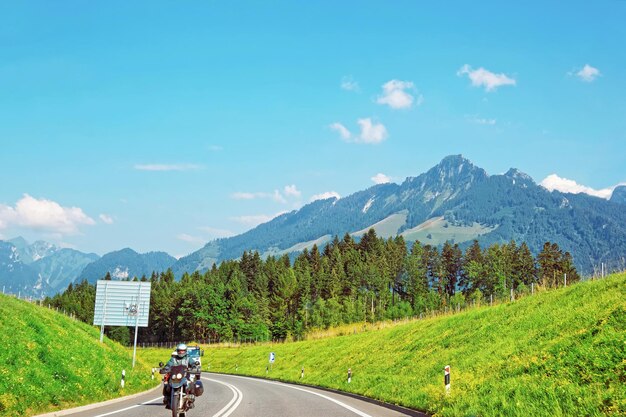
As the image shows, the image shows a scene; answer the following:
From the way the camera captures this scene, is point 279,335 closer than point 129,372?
No

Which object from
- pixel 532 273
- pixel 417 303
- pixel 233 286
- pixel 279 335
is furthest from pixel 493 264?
pixel 233 286

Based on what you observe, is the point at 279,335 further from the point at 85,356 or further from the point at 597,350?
the point at 597,350

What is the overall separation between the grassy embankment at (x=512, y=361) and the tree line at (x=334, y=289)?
69281 millimetres

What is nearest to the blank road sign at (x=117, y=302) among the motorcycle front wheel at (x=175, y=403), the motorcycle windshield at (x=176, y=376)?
the motorcycle windshield at (x=176, y=376)

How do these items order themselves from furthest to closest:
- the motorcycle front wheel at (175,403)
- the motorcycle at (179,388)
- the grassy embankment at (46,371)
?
the grassy embankment at (46,371) < the motorcycle at (179,388) < the motorcycle front wheel at (175,403)

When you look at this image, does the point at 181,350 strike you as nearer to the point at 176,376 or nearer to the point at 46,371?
the point at 176,376

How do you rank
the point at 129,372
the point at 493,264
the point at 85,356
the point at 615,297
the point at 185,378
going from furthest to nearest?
the point at 493,264
the point at 129,372
the point at 85,356
the point at 615,297
the point at 185,378

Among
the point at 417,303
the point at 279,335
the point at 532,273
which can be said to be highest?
the point at 532,273

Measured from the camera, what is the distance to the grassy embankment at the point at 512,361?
12.9 m

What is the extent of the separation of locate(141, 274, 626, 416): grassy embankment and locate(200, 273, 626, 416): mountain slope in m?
0.04

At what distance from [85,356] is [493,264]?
105178 mm

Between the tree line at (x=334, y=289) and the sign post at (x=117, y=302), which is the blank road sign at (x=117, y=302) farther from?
the tree line at (x=334, y=289)

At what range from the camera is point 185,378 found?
14695mm

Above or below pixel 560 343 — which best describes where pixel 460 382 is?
below
